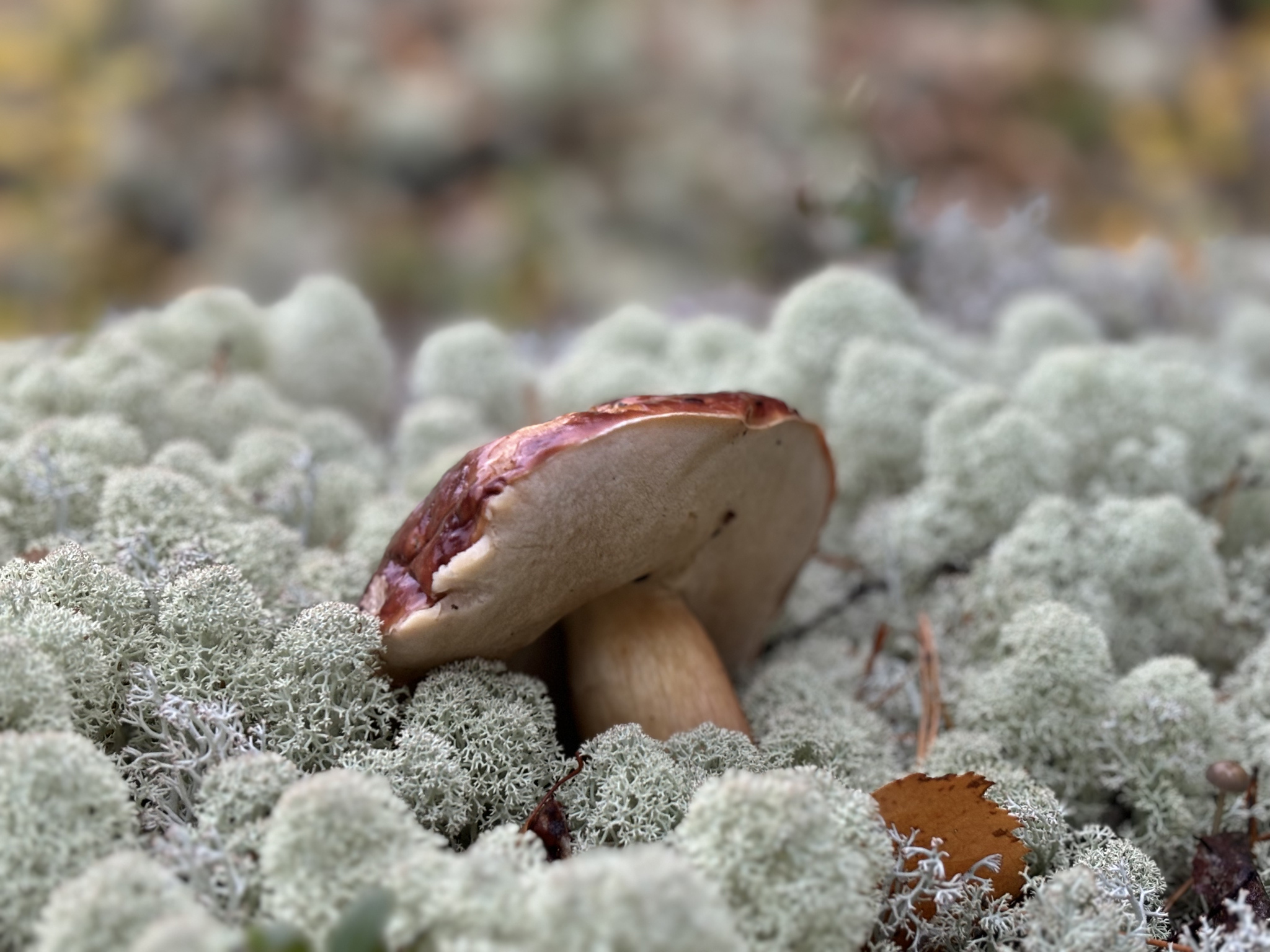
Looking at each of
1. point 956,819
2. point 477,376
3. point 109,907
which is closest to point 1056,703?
point 956,819

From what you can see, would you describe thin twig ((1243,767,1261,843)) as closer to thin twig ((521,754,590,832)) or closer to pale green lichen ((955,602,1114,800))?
pale green lichen ((955,602,1114,800))

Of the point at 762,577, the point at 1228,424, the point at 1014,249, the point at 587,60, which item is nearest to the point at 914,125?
the point at 587,60

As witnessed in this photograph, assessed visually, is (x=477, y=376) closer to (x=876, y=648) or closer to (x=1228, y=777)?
(x=876, y=648)

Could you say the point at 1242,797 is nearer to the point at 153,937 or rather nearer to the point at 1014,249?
the point at 153,937

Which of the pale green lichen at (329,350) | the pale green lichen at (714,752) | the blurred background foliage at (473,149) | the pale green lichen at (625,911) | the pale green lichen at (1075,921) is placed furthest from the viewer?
the blurred background foliage at (473,149)

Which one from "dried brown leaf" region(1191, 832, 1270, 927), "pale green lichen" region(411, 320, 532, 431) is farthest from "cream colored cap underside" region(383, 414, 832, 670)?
"pale green lichen" region(411, 320, 532, 431)

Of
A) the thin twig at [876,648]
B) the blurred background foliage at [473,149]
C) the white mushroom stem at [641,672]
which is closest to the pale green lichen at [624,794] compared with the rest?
the white mushroom stem at [641,672]

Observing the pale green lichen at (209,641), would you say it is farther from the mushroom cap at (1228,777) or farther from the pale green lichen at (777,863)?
the mushroom cap at (1228,777)
